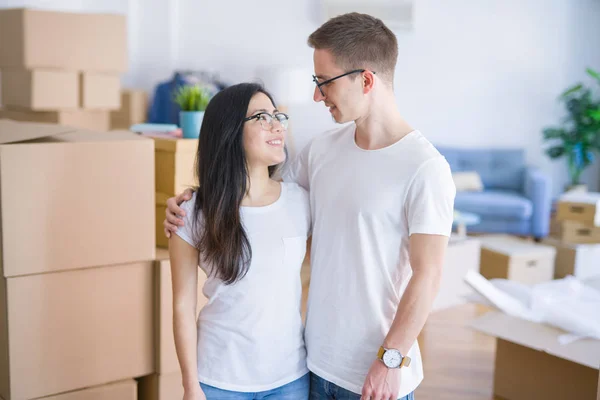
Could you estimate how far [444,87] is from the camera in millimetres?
7109

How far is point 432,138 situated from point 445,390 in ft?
14.2

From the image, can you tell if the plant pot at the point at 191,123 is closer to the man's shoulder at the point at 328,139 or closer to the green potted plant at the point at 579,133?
the man's shoulder at the point at 328,139

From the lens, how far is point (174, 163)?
2363 mm

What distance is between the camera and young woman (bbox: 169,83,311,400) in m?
1.57

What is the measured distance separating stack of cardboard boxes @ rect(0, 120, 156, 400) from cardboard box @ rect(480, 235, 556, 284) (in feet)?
9.99

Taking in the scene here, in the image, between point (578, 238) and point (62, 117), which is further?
point (578, 238)

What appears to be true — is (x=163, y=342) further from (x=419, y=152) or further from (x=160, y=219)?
(x=419, y=152)

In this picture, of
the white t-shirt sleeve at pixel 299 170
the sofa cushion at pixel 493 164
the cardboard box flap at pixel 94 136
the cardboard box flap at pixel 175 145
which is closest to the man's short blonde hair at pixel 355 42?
the white t-shirt sleeve at pixel 299 170

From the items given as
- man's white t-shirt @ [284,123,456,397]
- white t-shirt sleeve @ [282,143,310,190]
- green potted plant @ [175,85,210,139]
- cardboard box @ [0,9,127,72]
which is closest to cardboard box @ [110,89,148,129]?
cardboard box @ [0,9,127,72]

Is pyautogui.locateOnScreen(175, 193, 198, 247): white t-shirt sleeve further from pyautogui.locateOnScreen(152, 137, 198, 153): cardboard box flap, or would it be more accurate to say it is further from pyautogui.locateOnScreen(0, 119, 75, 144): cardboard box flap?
pyautogui.locateOnScreen(152, 137, 198, 153): cardboard box flap

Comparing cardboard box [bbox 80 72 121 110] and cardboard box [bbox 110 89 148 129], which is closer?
cardboard box [bbox 80 72 121 110]

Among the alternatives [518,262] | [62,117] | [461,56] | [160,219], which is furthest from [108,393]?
[461,56]

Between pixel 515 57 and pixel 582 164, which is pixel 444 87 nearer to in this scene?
pixel 515 57

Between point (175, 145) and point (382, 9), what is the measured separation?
4.72 meters
